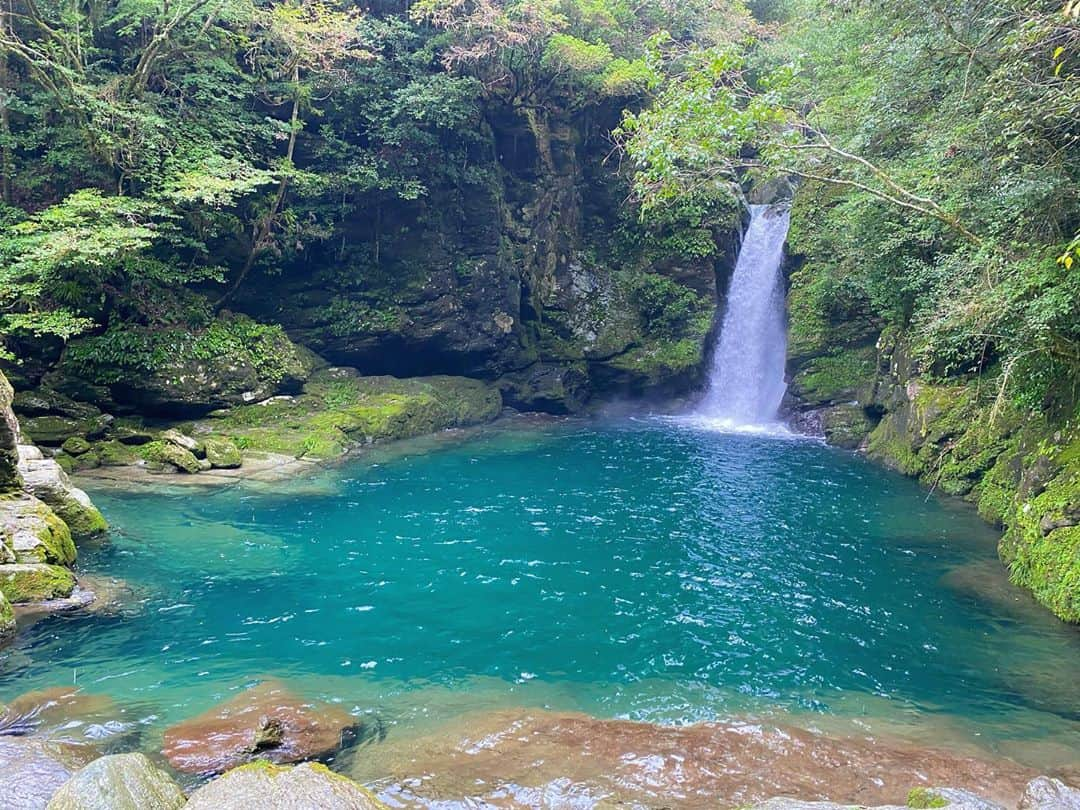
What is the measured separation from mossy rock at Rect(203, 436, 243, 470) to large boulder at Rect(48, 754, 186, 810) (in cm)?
1291

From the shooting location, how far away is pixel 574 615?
934 centimetres

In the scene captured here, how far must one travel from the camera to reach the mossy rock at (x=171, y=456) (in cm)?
1586

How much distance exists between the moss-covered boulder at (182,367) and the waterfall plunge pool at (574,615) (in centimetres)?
439

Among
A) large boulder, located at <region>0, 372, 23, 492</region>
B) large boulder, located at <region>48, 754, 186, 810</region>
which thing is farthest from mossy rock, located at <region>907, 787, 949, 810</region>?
large boulder, located at <region>0, 372, 23, 492</region>

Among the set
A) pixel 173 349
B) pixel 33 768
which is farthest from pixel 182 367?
pixel 33 768

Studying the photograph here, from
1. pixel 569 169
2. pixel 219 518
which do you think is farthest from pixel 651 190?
pixel 569 169

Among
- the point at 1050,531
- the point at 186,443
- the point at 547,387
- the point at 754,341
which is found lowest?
the point at 186,443

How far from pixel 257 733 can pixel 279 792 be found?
2.22 m

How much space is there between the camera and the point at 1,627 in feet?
25.7

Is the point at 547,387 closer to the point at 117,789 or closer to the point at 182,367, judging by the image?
the point at 182,367

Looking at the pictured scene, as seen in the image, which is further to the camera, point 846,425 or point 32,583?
point 846,425

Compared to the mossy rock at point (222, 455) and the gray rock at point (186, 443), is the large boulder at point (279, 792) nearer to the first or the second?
the mossy rock at point (222, 455)

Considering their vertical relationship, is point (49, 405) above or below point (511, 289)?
Result: below

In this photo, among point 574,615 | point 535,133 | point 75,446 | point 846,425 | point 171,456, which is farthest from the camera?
point 535,133
